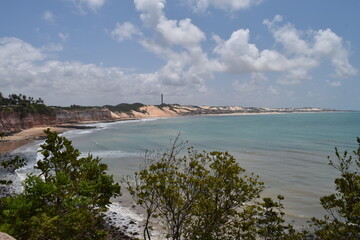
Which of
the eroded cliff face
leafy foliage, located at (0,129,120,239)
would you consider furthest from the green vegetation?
leafy foliage, located at (0,129,120,239)

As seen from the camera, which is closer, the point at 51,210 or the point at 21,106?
the point at 51,210

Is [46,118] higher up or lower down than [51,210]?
higher up

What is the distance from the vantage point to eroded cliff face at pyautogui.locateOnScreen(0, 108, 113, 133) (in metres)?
73.4

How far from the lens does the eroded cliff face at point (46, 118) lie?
241 feet

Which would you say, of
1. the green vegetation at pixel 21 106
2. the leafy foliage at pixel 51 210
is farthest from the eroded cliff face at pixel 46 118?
the leafy foliage at pixel 51 210

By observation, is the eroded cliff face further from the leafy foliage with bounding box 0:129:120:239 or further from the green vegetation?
the leafy foliage with bounding box 0:129:120:239

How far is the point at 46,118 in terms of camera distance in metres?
99.6

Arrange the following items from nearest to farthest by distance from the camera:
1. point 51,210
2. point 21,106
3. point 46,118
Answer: point 51,210
point 21,106
point 46,118

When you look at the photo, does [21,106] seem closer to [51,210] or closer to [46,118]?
[46,118]

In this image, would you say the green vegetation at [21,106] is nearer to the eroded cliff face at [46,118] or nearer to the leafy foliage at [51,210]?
the eroded cliff face at [46,118]

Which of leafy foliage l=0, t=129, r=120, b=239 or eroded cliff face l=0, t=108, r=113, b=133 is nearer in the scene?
leafy foliage l=0, t=129, r=120, b=239

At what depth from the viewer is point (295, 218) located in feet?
59.2

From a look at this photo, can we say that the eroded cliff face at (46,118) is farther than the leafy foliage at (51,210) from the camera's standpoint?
Yes

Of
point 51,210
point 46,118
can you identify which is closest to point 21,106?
point 46,118
